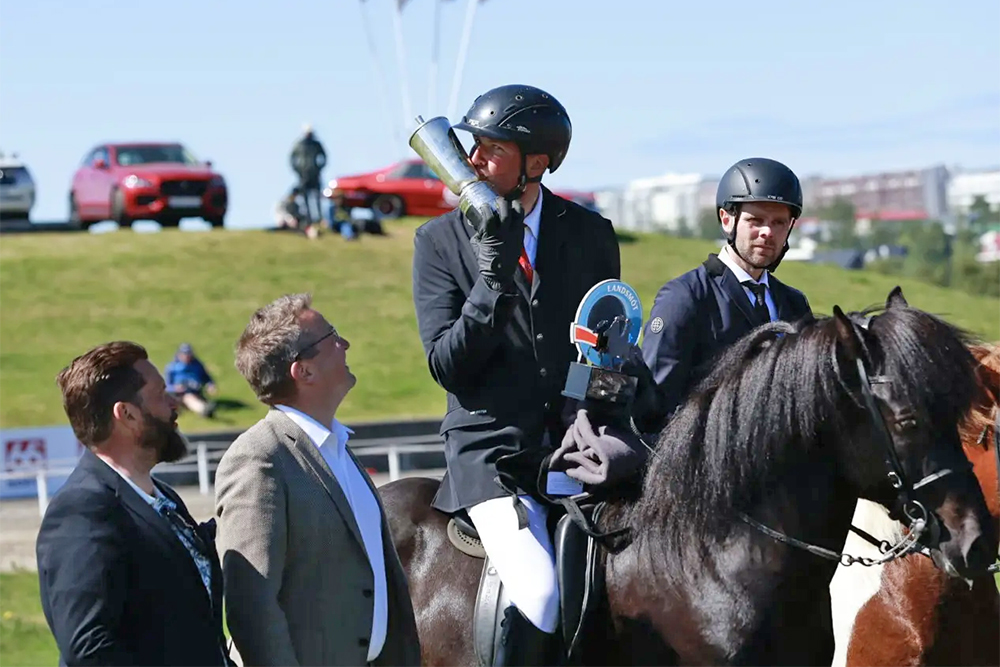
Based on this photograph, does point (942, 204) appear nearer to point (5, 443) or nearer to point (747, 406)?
point (5, 443)

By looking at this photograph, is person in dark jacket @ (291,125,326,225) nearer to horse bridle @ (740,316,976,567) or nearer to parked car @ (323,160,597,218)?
parked car @ (323,160,597,218)

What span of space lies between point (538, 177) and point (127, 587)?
2225 millimetres

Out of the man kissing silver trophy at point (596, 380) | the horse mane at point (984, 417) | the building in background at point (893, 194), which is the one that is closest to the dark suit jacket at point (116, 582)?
the man kissing silver trophy at point (596, 380)

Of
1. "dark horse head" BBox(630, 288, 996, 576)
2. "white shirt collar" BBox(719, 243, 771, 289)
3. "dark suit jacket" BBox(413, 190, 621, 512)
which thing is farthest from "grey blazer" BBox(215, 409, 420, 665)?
"white shirt collar" BBox(719, 243, 771, 289)

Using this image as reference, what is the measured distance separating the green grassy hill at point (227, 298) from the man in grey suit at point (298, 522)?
63.5 ft

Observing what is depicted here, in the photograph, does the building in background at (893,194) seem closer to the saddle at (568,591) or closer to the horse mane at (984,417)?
the horse mane at (984,417)

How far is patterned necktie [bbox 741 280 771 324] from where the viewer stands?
17.1 ft

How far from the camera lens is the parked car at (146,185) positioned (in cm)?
3350

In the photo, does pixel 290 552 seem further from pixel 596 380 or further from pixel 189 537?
pixel 596 380

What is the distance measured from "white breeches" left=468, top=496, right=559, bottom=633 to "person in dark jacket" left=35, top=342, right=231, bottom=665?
3.89 ft

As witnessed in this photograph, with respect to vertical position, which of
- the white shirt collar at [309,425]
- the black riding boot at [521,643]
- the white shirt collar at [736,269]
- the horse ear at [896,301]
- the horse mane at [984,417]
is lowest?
the black riding boot at [521,643]

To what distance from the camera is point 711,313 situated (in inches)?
201

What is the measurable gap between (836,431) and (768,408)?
0.22m

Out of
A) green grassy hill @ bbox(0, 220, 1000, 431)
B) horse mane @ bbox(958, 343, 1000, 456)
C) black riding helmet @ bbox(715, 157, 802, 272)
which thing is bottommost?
green grassy hill @ bbox(0, 220, 1000, 431)
